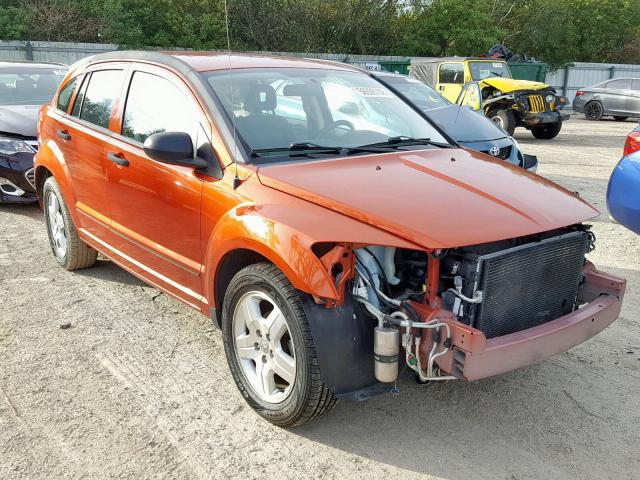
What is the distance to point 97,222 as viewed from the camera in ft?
14.6

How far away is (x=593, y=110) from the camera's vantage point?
21.2 metres

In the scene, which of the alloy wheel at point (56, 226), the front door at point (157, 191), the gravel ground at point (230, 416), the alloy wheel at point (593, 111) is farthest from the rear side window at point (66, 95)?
the alloy wheel at point (593, 111)

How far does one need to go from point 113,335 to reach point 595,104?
2076cm

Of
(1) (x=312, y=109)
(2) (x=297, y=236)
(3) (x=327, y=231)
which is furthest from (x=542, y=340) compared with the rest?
(1) (x=312, y=109)

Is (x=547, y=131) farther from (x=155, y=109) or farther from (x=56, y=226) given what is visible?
(x=155, y=109)

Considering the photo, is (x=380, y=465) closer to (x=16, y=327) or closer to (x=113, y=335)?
(x=113, y=335)

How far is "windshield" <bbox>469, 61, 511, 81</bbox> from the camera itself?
1546cm

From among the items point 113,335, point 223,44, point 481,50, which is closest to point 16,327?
point 113,335

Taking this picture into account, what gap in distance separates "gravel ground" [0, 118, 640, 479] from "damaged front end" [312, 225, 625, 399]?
44 cm

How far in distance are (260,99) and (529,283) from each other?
183 centimetres

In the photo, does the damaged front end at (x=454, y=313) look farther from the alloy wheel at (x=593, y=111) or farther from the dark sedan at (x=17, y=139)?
the alloy wheel at (x=593, y=111)

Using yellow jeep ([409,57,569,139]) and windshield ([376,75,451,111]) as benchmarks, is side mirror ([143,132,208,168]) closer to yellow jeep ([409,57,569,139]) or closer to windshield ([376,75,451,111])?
windshield ([376,75,451,111])

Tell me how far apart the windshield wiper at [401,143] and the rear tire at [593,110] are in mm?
19385

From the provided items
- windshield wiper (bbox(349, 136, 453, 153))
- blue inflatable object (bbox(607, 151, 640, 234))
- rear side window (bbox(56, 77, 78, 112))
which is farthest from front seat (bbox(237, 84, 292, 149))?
blue inflatable object (bbox(607, 151, 640, 234))
